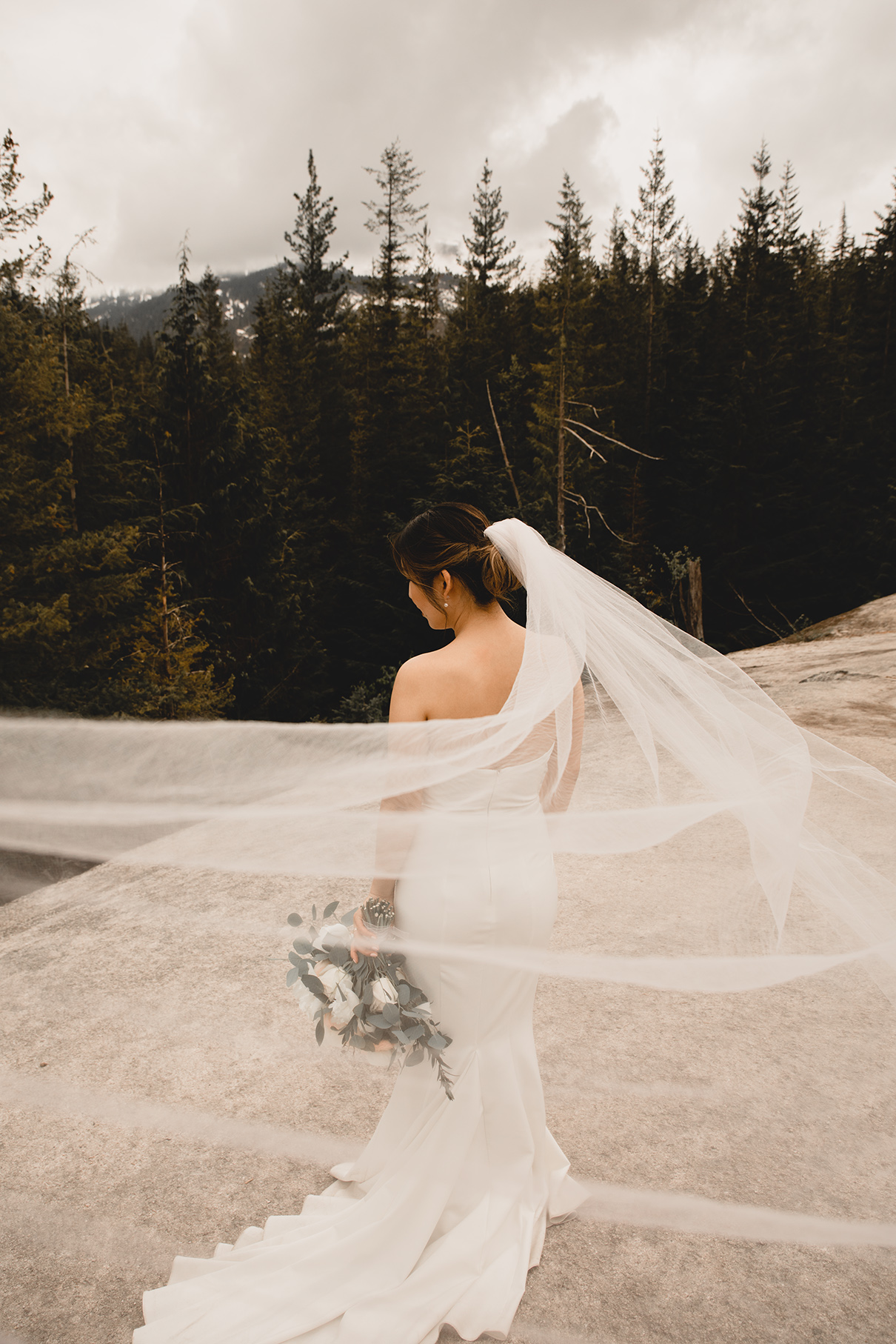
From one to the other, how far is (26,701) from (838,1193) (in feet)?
30.4

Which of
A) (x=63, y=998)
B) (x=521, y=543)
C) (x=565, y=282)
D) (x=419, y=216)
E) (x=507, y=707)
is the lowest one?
(x=63, y=998)

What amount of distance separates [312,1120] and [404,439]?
74.7 feet

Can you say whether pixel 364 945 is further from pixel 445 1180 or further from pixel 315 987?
pixel 445 1180

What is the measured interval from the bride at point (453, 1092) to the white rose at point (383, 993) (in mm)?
77

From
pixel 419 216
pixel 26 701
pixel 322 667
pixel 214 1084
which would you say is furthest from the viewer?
pixel 419 216

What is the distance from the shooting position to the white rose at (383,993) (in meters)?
1.66

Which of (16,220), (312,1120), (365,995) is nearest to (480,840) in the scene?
(365,995)

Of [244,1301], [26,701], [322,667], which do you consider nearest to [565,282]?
[322,667]

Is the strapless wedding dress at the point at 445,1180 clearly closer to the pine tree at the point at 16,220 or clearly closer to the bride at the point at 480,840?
the bride at the point at 480,840

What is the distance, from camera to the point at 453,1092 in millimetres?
1812

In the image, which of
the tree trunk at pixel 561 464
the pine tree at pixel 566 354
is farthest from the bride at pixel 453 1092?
the tree trunk at pixel 561 464

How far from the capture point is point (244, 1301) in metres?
1.65

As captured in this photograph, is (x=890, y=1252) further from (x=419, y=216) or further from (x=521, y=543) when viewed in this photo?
(x=419, y=216)

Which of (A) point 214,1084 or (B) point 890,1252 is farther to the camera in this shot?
(A) point 214,1084
